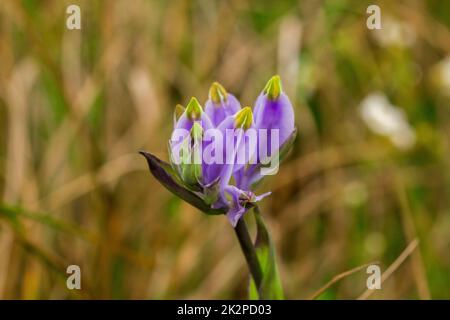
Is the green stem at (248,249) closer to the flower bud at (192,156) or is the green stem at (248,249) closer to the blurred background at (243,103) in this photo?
the flower bud at (192,156)

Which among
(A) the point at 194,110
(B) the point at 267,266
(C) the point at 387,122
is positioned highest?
(C) the point at 387,122

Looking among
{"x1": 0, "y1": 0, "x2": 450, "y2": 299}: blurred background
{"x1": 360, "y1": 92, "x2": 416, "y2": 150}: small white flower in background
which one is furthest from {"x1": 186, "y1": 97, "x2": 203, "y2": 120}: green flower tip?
{"x1": 360, "y1": 92, "x2": 416, "y2": 150}: small white flower in background

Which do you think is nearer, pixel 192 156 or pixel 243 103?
pixel 192 156

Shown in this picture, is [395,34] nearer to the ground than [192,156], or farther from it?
farther from it

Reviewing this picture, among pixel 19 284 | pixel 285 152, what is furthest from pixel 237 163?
pixel 19 284

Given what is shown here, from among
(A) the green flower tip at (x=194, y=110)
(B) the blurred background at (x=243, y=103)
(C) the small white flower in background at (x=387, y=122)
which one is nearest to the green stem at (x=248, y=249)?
(A) the green flower tip at (x=194, y=110)

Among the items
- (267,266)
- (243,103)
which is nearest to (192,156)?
(267,266)

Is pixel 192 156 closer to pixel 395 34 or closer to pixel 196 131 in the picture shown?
pixel 196 131
